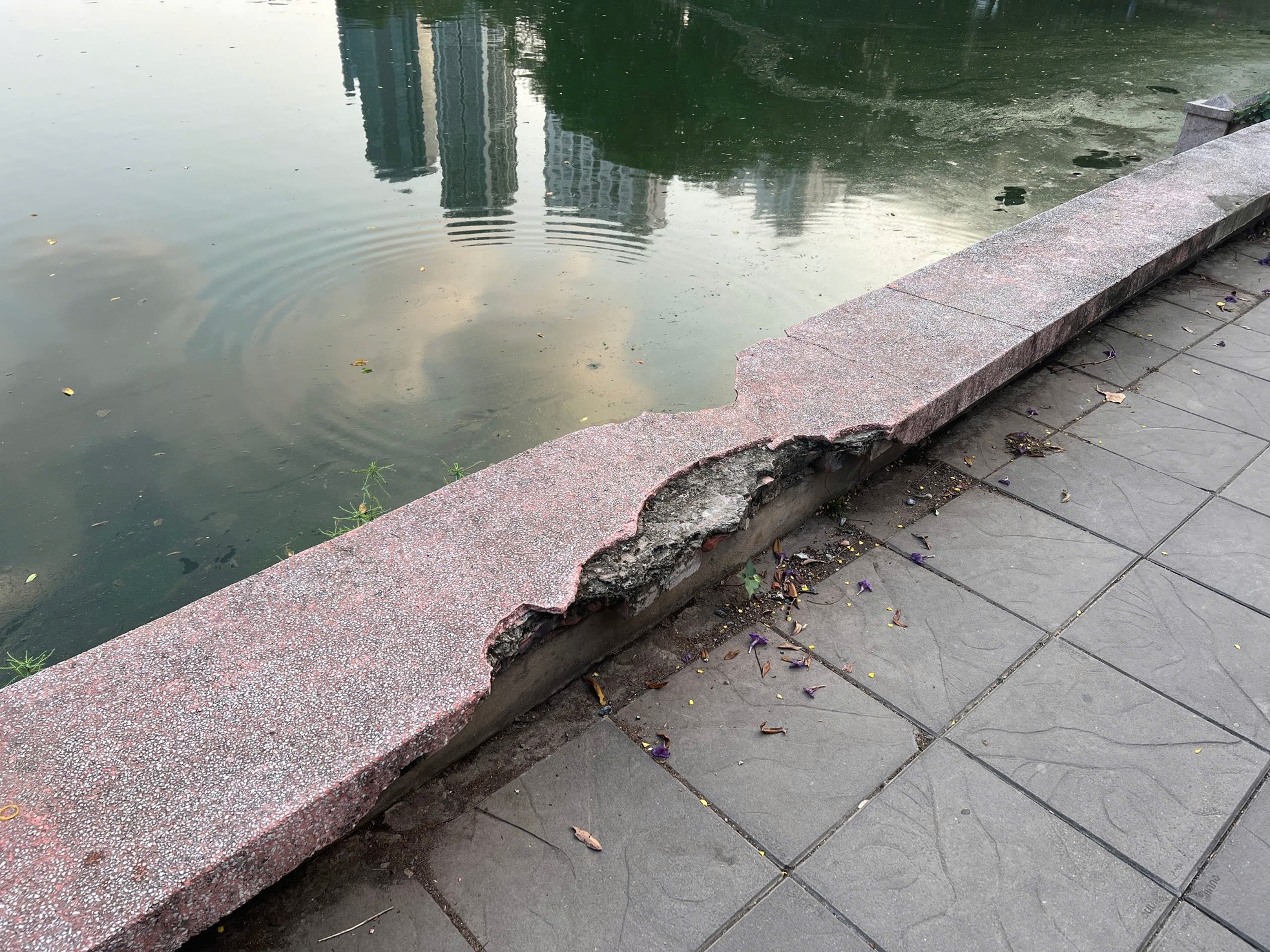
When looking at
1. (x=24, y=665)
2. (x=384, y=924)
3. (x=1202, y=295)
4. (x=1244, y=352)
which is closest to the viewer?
(x=384, y=924)

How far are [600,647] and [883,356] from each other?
5.42ft

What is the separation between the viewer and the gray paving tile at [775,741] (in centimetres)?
231

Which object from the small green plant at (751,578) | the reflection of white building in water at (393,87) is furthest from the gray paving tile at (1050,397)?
the reflection of white building in water at (393,87)

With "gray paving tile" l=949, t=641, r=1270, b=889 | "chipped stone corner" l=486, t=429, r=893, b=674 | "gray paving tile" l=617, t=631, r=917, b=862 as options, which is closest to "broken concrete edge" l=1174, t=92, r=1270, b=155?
"chipped stone corner" l=486, t=429, r=893, b=674

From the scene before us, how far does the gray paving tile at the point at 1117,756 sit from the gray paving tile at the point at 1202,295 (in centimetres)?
306

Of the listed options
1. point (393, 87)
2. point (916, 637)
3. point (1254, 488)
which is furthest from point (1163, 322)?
point (393, 87)

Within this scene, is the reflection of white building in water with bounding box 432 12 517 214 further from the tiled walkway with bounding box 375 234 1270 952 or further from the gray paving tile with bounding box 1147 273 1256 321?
the tiled walkway with bounding box 375 234 1270 952

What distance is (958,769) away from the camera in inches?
95.5

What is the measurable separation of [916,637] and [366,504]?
105 inches

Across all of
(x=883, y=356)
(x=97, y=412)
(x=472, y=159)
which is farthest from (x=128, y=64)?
(x=883, y=356)

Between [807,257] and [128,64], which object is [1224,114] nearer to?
[807,257]

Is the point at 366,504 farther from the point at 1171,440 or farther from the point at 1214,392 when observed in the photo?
the point at 1214,392

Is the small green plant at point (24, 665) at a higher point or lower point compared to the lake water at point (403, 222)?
lower

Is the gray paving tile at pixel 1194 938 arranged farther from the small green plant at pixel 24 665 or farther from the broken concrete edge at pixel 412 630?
the small green plant at pixel 24 665
